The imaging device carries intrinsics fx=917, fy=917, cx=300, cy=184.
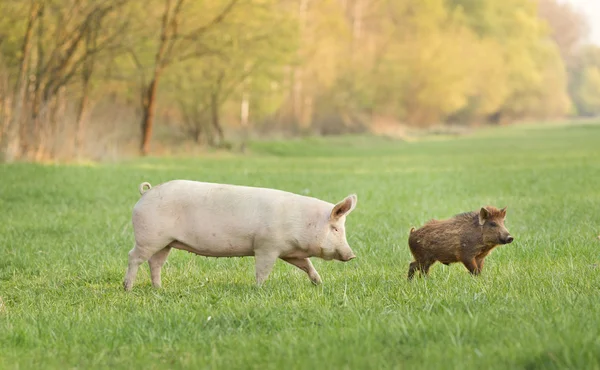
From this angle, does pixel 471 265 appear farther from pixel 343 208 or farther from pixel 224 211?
pixel 224 211

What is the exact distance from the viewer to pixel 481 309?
18.6 feet

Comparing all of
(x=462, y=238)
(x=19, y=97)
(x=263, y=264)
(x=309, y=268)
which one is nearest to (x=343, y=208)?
(x=309, y=268)

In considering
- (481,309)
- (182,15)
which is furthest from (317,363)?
(182,15)

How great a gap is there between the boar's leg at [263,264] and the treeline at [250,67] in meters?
18.0

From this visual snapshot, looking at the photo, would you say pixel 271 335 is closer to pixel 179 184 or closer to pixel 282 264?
pixel 179 184

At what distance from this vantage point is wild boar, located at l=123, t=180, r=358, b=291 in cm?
746

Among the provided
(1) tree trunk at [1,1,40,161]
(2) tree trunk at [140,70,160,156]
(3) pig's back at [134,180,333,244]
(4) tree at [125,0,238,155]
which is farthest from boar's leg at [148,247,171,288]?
(2) tree trunk at [140,70,160,156]

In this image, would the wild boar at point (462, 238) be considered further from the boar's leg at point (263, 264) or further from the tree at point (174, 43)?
the tree at point (174, 43)

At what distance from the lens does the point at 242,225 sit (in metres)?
7.58

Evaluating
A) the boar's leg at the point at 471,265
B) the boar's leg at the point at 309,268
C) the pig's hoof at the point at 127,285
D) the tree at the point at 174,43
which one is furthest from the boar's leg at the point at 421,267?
the tree at the point at 174,43

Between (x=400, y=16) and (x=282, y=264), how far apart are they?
6685 centimetres

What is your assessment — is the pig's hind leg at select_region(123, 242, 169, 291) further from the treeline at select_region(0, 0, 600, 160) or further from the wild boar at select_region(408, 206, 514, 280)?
the treeline at select_region(0, 0, 600, 160)

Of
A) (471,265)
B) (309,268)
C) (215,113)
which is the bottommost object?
(215,113)

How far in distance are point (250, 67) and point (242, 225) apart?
1366 inches
